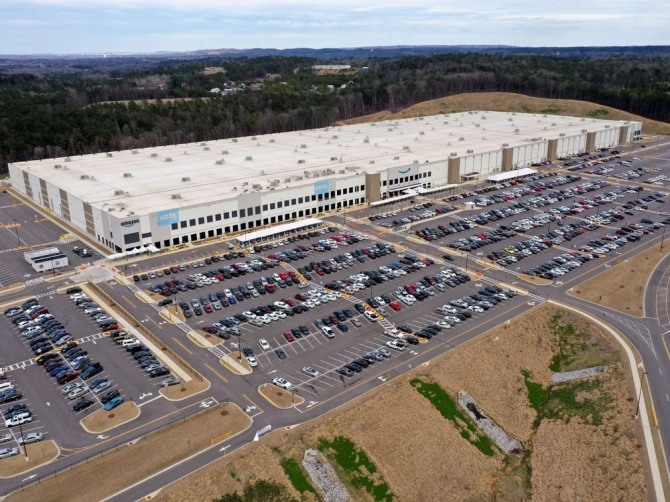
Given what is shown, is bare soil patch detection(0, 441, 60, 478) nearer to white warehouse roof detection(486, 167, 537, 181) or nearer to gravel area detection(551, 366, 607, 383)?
gravel area detection(551, 366, 607, 383)

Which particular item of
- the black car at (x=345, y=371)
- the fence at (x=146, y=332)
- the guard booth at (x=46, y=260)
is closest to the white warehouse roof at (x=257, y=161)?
the guard booth at (x=46, y=260)

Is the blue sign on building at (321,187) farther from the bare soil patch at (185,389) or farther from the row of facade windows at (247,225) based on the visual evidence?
the bare soil patch at (185,389)

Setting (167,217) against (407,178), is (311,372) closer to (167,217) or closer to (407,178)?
(167,217)

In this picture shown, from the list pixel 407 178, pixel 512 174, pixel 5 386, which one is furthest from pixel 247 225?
pixel 512 174

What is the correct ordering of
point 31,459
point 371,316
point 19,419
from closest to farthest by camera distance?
point 31,459 → point 19,419 → point 371,316

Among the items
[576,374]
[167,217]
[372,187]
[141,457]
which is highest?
[167,217]
